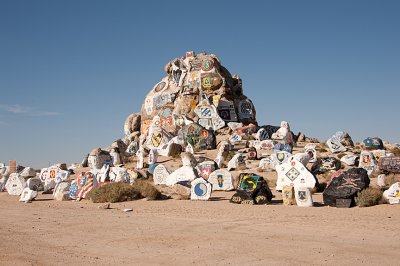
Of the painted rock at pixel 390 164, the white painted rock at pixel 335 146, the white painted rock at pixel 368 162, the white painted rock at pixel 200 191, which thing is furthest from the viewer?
the white painted rock at pixel 335 146

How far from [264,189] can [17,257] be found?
26.4ft

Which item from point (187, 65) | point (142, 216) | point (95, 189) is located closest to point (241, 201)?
point (142, 216)

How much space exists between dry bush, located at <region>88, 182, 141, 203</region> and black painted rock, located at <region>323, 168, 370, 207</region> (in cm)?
642

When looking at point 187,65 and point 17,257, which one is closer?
point 17,257

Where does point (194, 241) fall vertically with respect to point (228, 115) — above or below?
below

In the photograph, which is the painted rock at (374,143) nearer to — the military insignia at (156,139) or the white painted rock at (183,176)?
the military insignia at (156,139)

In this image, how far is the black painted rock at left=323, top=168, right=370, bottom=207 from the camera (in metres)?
12.0

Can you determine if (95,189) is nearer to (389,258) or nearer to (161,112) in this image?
(389,258)

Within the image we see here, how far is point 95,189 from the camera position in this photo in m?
15.8

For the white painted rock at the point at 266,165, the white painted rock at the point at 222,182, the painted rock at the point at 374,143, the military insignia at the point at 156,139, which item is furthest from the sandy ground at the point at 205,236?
the military insignia at the point at 156,139

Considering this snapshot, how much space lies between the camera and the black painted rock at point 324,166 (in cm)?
2109

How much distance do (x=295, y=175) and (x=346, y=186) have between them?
2.94 meters

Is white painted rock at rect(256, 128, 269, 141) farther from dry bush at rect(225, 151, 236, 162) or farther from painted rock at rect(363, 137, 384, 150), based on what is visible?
painted rock at rect(363, 137, 384, 150)

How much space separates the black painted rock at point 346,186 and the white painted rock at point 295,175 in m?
2.34
